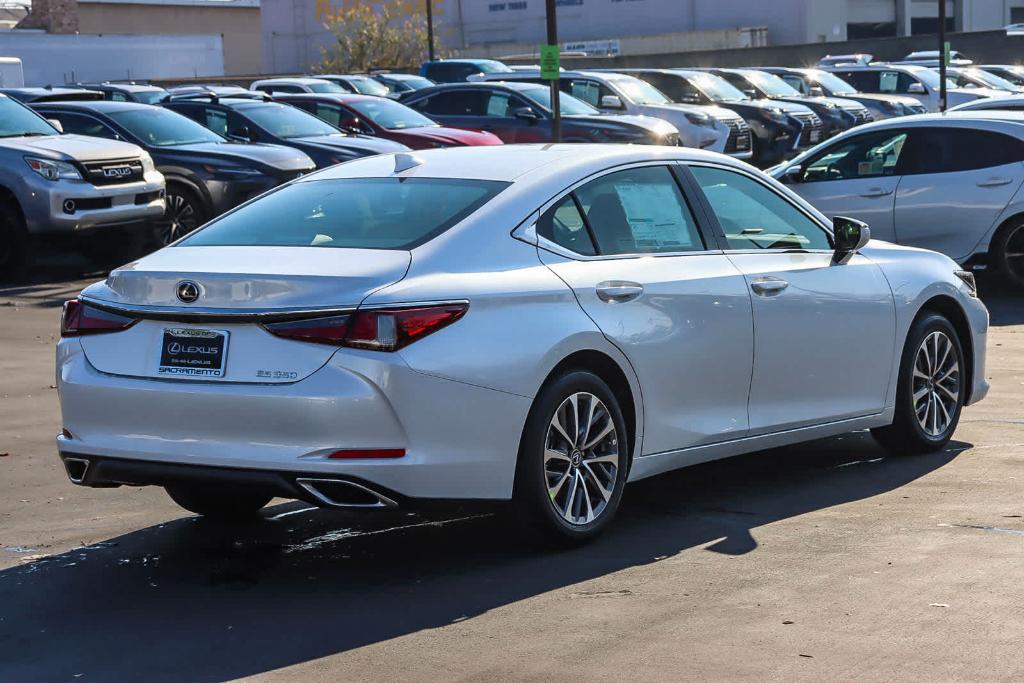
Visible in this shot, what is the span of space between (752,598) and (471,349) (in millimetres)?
1254

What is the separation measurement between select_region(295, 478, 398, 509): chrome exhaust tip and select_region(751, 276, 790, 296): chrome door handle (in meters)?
2.12

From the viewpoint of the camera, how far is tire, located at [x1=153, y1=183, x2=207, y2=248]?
707 inches

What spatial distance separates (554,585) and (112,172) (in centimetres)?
1171

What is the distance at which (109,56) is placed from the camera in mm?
59938

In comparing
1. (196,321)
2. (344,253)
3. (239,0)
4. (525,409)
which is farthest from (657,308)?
(239,0)

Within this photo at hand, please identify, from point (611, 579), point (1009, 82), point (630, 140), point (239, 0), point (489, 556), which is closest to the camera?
point (611, 579)

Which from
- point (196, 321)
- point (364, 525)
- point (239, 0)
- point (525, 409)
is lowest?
point (364, 525)

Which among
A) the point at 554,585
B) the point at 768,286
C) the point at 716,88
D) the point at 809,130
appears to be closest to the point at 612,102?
the point at 809,130

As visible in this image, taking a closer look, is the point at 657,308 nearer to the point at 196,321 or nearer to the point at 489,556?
the point at 489,556

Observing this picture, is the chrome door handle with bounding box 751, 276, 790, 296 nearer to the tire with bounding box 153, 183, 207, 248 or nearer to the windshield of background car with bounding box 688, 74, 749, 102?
the tire with bounding box 153, 183, 207, 248

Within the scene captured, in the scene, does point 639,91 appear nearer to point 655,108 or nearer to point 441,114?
point 655,108

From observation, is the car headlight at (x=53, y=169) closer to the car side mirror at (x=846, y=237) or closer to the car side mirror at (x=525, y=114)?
the car side mirror at (x=525, y=114)

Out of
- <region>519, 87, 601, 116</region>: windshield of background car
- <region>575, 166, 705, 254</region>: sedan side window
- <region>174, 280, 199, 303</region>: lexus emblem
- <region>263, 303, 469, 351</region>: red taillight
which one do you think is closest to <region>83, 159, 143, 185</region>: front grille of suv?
<region>519, 87, 601, 116</region>: windshield of background car

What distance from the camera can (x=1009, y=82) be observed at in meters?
38.2
